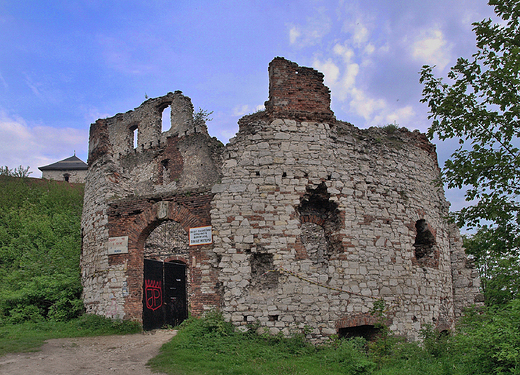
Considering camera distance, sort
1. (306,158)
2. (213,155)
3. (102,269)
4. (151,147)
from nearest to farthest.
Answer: (306,158)
(102,269)
(213,155)
(151,147)

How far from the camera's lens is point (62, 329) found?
10.4 metres

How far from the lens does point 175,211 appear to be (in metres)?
10.4

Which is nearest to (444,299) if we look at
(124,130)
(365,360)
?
(365,360)

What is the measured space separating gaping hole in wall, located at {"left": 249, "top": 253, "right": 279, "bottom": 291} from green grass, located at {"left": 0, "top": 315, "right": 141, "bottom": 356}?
3.48m

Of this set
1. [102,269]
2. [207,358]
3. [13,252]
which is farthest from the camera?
[13,252]

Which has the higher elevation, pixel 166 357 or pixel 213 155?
pixel 213 155

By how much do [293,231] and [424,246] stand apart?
4.67 meters

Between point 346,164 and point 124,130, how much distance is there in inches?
607

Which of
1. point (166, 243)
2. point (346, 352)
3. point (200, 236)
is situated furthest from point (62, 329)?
point (346, 352)

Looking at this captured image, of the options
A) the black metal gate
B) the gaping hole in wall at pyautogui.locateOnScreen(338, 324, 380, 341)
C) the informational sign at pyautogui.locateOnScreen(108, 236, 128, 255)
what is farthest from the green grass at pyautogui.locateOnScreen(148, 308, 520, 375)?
the informational sign at pyautogui.locateOnScreen(108, 236, 128, 255)

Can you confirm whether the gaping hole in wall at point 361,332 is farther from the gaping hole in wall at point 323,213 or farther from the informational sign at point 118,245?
the informational sign at point 118,245

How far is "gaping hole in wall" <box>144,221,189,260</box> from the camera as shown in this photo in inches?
605

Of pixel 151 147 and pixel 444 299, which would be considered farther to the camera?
pixel 151 147

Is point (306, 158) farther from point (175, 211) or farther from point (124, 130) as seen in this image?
point (124, 130)
